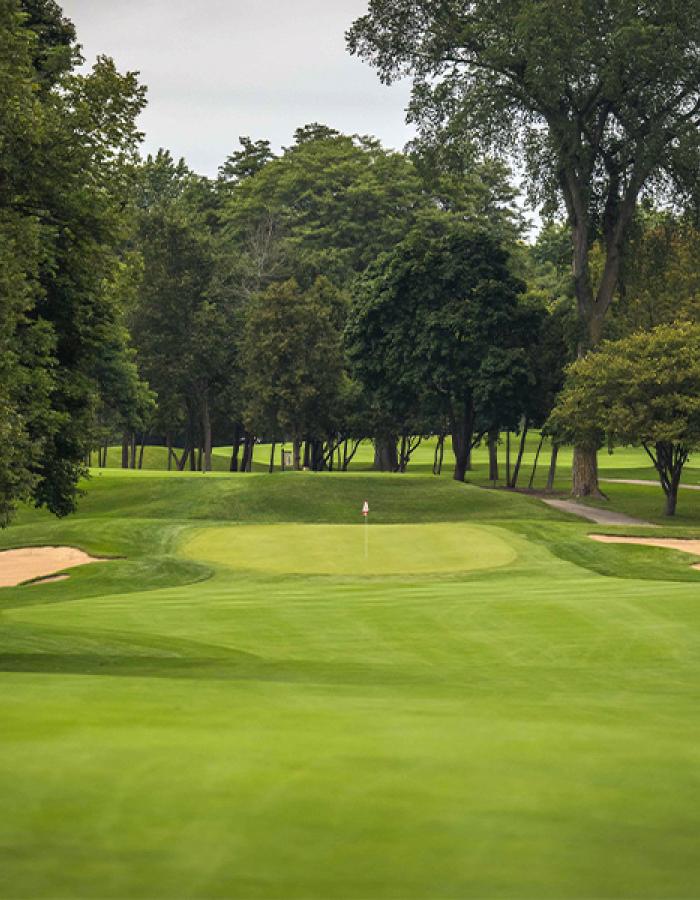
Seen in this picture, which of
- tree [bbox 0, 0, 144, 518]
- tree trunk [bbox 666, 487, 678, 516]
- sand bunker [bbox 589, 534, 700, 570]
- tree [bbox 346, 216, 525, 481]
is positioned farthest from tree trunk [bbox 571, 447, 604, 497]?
tree [bbox 0, 0, 144, 518]

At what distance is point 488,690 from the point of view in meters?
11.6

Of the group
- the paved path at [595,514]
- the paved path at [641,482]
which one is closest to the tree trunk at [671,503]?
the paved path at [595,514]

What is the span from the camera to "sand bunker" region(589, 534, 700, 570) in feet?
116

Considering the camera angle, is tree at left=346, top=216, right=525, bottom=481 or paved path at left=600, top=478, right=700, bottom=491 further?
paved path at left=600, top=478, right=700, bottom=491

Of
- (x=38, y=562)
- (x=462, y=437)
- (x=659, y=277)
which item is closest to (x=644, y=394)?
(x=462, y=437)

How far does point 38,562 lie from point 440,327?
34.0 m

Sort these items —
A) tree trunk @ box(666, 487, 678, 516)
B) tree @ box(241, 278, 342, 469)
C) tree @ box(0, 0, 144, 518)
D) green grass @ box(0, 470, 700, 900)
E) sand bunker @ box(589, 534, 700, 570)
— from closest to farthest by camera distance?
1. green grass @ box(0, 470, 700, 900)
2. tree @ box(0, 0, 144, 518)
3. sand bunker @ box(589, 534, 700, 570)
4. tree trunk @ box(666, 487, 678, 516)
5. tree @ box(241, 278, 342, 469)

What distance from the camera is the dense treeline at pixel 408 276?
31.6 meters

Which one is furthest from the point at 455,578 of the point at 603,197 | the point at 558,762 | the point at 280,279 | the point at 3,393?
the point at 280,279

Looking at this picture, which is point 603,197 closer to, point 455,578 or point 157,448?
point 455,578

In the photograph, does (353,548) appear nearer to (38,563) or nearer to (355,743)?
(38,563)

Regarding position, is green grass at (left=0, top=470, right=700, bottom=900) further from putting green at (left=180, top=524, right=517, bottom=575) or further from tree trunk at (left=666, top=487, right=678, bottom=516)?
tree trunk at (left=666, top=487, right=678, bottom=516)

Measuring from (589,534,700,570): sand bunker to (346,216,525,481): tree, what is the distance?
68.6ft

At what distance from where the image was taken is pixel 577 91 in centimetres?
5175
